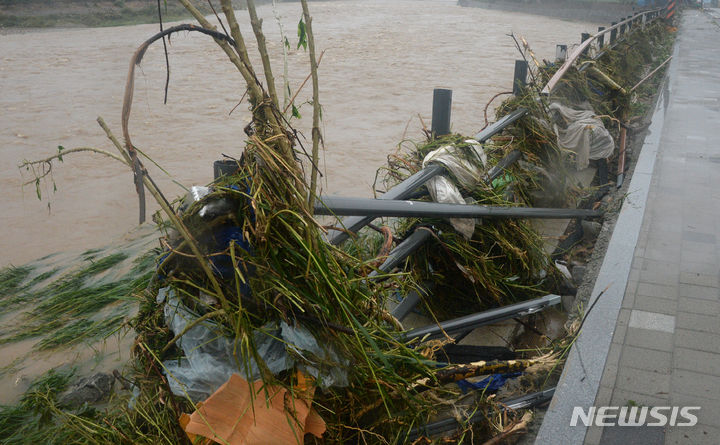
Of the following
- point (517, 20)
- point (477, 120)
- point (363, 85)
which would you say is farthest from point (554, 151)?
point (517, 20)

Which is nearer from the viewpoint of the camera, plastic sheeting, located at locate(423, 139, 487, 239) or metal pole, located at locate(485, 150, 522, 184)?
plastic sheeting, located at locate(423, 139, 487, 239)

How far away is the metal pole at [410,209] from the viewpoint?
1.91 metres

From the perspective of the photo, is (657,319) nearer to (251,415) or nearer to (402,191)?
(402,191)

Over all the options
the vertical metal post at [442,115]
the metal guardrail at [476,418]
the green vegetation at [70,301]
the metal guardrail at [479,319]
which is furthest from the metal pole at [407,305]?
the green vegetation at [70,301]

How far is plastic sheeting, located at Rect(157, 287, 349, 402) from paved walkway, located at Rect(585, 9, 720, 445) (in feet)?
3.37

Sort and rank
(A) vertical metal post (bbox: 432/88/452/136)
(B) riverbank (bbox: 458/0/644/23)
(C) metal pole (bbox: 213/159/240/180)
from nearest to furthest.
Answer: (C) metal pole (bbox: 213/159/240/180), (A) vertical metal post (bbox: 432/88/452/136), (B) riverbank (bbox: 458/0/644/23)

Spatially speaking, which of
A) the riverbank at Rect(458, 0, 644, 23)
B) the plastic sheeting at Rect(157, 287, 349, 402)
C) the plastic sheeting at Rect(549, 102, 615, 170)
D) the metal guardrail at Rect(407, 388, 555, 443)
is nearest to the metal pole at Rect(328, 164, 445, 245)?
the plastic sheeting at Rect(157, 287, 349, 402)

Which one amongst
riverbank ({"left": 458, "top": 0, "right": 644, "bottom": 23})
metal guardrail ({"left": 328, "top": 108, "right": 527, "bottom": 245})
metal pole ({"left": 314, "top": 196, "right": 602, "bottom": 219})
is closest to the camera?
metal pole ({"left": 314, "top": 196, "right": 602, "bottom": 219})

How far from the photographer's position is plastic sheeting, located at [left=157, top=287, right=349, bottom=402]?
5.30ft

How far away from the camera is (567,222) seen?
417 cm

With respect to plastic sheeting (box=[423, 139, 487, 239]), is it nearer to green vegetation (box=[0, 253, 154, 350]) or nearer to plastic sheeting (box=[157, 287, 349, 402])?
plastic sheeting (box=[157, 287, 349, 402])

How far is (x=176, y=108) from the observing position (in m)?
12.0

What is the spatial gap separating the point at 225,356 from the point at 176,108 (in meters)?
11.3

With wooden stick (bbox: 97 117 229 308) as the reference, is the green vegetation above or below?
below
